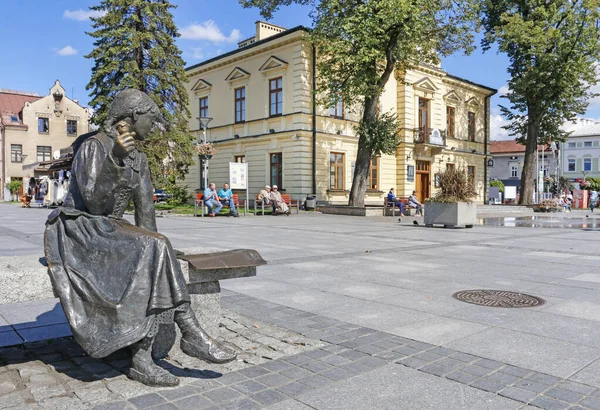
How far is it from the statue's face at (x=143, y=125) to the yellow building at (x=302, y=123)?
22.0m

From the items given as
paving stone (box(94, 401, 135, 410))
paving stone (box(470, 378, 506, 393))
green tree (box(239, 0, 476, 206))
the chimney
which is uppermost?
the chimney

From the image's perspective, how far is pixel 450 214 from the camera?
1625 centimetres

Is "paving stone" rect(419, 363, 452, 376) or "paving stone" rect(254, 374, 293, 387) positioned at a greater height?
"paving stone" rect(419, 363, 452, 376)

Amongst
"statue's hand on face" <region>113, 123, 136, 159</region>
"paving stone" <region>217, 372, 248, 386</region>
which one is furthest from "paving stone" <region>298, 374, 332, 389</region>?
"statue's hand on face" <region>113, 123, 136, 159</region>

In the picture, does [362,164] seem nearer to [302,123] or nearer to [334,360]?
[302,123]

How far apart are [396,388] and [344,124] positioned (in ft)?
89.1

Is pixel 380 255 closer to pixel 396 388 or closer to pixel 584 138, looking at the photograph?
pixel 396 388

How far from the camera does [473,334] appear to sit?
4.09 meters

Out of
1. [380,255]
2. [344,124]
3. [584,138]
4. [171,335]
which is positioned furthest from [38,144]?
[584,138]

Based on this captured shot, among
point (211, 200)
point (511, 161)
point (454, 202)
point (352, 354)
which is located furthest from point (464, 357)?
point (511, 161)

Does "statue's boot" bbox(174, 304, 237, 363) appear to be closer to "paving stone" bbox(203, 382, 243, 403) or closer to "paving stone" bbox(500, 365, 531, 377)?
"paving stone" bbox(203, 382, 243, 403)

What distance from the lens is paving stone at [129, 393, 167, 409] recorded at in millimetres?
2732

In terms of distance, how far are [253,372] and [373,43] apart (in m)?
20.6

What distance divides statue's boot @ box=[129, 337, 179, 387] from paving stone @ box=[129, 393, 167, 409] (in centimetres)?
11
